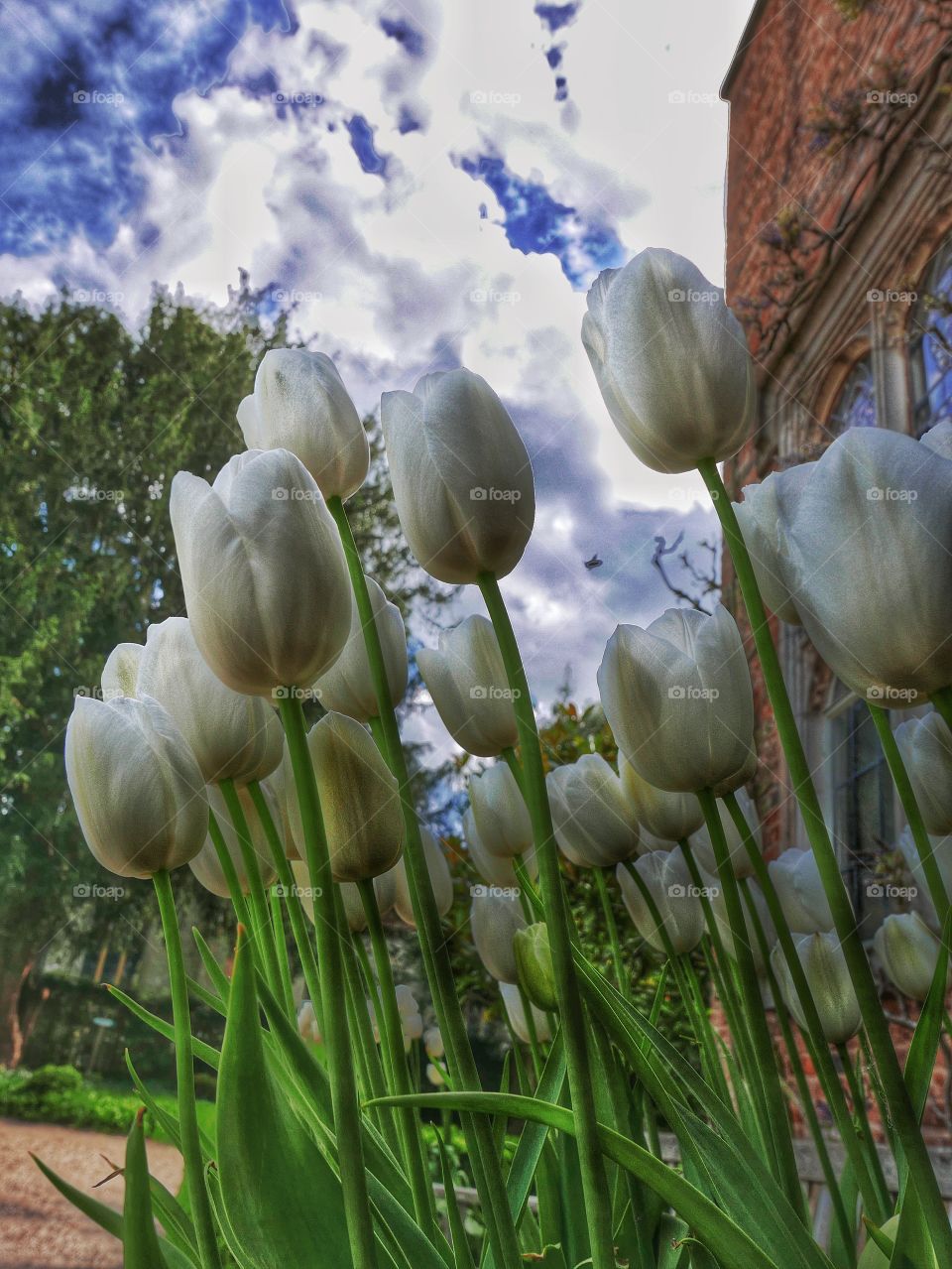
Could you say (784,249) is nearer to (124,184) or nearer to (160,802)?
(160,802)

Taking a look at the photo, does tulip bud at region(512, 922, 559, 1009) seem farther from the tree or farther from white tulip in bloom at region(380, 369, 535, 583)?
the tree

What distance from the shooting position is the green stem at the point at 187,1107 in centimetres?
23

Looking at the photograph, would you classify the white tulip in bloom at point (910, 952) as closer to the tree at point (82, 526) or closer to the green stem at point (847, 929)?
the green stem at point (847, 929)

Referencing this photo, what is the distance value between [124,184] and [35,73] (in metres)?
0.83

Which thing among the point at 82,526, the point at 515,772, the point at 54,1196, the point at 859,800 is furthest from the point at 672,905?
the point at 82,526

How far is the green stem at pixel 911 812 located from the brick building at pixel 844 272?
1514mm

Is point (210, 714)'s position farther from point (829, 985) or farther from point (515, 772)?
point (829, 985)

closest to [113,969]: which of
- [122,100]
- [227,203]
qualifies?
[227,203]

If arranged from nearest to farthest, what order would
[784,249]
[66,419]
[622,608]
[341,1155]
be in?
[341,1155]
[784,249]
[622,608]
[66,419]

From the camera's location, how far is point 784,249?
251 centimetres

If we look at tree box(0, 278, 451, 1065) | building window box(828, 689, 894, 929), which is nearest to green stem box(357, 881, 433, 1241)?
building window box(828, 689, 894, 929)

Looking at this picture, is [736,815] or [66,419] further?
[66,419]

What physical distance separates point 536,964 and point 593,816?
0.37ft

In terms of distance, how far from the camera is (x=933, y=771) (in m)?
0.37
